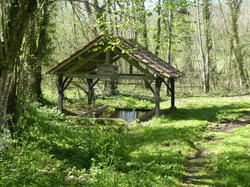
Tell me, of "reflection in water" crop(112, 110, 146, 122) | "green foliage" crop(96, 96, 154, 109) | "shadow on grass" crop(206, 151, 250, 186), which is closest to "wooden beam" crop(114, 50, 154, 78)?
"reflection in water" crop(112, 110, 146, 122)

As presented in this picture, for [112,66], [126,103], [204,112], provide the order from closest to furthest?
[112,66] → [204,112] → [126,103]

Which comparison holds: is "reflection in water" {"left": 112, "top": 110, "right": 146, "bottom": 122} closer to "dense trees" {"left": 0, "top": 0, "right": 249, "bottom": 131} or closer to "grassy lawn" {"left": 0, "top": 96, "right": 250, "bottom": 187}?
"dense trees" {"left": 0, "top": 0, "right": 249, "bottom": 131}

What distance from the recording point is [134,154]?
8.27 m

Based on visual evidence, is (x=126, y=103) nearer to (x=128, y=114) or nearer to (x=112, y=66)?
(x=128, y=114)

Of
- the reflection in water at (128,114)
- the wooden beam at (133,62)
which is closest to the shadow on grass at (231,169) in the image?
the wooden beam at (133,62)

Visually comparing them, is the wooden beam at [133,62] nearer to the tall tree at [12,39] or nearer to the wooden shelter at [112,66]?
the wooden shelter at [112,66]

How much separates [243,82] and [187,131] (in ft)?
64.5

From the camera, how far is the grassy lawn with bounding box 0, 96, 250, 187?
A: 5445mm

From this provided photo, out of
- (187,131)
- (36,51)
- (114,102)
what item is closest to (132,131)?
(187,131)

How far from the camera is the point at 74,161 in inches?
273

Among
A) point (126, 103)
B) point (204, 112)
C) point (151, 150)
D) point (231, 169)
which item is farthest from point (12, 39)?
point (126, 103)

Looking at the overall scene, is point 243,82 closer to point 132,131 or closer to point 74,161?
point 132,131

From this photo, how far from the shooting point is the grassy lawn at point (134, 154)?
17.9 feet

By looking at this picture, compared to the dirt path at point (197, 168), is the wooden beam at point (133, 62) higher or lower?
higher
